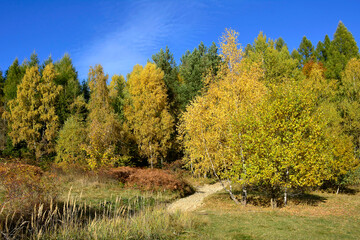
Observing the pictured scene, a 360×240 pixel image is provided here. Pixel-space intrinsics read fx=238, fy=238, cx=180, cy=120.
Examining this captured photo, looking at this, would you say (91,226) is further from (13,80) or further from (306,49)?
(306,49)

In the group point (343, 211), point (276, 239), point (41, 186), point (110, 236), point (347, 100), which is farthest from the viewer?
point (347, 100)

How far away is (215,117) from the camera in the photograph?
528 inches

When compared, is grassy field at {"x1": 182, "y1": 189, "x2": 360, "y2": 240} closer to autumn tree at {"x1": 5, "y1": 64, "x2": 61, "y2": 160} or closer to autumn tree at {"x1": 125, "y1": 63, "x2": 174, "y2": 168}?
autumn tree at {"x1": 125, "y1": 63, "x2": 174, "y2": 168}

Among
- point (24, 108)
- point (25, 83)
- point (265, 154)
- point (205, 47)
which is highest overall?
point (205, 47)

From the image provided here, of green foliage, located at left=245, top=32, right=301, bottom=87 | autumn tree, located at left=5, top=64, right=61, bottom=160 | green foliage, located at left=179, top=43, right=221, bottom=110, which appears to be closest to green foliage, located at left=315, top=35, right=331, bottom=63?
green foliage, located at left=245, top=32, right=301, bottom=87

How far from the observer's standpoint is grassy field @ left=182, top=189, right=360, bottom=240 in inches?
273

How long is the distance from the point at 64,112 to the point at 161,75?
40.8 ft

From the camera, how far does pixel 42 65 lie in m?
35.3

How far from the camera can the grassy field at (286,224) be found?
6938 mm

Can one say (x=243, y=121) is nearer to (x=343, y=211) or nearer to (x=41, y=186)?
(x=343, y=211)

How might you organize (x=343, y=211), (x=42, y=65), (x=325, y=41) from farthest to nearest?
(x=325, y=41), (x=42, y=65), (x=343, y=211)

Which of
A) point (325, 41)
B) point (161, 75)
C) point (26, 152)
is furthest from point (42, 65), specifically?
point (325, 41)

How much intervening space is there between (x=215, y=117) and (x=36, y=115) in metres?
21.3

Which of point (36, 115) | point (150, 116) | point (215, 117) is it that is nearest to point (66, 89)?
point (36, 115)
